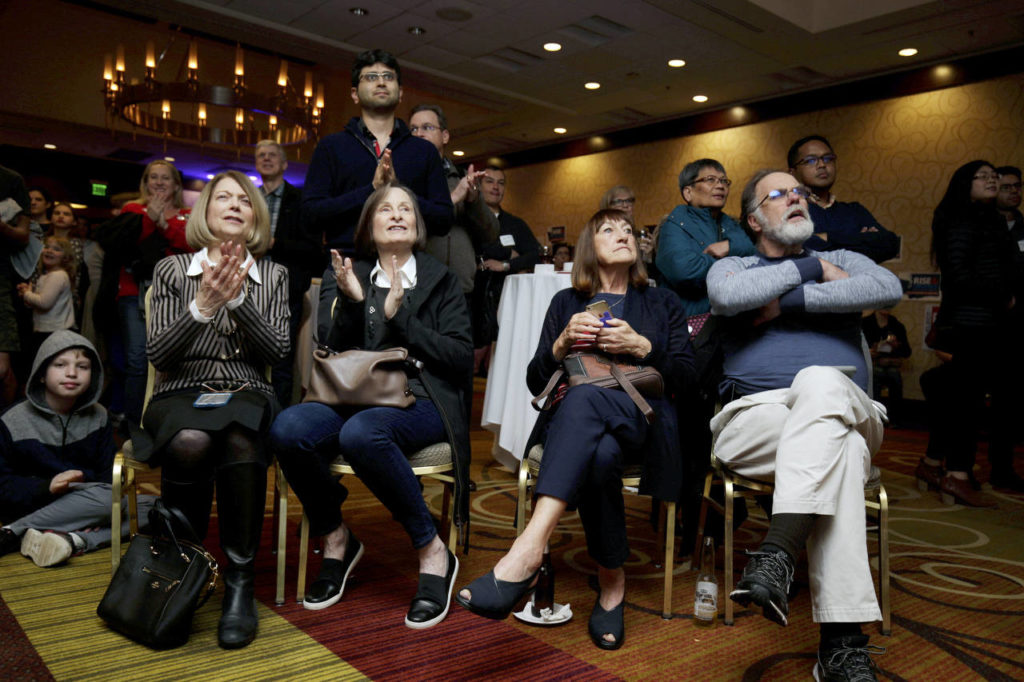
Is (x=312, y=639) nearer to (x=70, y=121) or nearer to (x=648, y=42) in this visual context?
(x=648, y=42)

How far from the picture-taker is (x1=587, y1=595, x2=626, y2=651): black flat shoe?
5.99 ft

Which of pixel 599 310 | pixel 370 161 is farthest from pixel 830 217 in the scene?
pixel 370 161

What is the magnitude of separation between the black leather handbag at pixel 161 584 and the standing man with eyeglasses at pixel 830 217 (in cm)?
238

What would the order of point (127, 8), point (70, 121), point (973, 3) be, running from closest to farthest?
point (973, 3) → point (127, 8) → point (70, 121)

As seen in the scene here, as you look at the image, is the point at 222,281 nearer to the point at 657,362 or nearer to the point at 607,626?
the point at 657,362

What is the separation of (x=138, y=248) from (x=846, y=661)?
12.9 feet

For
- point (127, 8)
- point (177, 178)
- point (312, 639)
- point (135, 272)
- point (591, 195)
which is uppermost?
point (127, 8)

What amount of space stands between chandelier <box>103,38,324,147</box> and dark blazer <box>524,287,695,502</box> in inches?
235

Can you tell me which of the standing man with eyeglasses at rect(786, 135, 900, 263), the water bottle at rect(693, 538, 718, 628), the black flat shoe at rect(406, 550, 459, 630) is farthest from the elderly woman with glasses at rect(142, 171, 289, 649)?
the standing man with eyeglasses at rect(786, 135, 900, 263)

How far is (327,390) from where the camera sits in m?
2.11

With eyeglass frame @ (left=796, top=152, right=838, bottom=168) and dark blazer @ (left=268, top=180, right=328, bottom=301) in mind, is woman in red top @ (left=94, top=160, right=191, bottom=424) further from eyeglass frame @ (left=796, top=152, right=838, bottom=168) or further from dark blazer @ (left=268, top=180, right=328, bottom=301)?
eyeglass frame @ (left=796, top=152, right=838, bottom=168)

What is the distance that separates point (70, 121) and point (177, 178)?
25.4 feet

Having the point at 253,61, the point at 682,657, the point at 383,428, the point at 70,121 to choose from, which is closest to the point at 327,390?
the point at 383,428

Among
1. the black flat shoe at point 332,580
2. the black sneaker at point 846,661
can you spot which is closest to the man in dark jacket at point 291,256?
the black flat shoe at point 332,580
